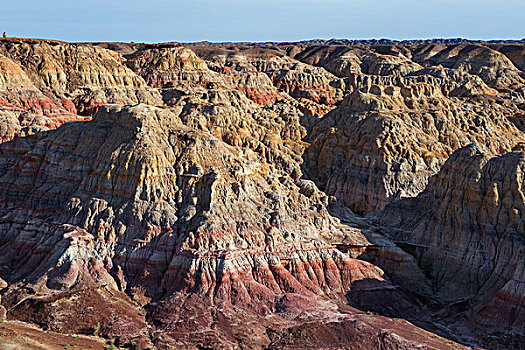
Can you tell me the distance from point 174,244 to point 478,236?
3319cm

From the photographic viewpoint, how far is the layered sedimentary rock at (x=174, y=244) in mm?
54250

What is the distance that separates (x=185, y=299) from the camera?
2215 inches

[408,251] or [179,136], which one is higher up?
[179,136]

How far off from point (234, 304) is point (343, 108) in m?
67.8

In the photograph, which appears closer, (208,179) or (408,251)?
(208,179)

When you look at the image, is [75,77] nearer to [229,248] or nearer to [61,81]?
[61,81]

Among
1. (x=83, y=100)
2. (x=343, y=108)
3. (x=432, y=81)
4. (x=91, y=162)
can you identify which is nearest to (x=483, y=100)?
(x=432, y=81)

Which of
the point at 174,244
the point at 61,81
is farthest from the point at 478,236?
the point at 61,81

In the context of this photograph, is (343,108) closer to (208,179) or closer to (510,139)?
(510,139)

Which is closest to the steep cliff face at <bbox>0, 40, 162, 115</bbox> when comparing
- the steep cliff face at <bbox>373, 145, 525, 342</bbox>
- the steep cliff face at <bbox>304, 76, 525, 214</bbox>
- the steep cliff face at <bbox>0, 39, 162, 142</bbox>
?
the steep cliff face at <bbox>0, 39, 162, 142</bbox>

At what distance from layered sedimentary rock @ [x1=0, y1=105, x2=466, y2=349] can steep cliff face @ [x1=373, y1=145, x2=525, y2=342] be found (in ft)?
22.3

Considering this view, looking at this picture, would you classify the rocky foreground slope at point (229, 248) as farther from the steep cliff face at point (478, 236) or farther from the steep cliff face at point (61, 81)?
the steep cliff face at point (61, 81)

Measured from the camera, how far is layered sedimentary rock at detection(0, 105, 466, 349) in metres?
54.2

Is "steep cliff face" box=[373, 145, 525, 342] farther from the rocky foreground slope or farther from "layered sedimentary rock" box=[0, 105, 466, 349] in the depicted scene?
"layered sedimentary rock" box=[0, 105, 466, 349]
